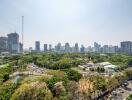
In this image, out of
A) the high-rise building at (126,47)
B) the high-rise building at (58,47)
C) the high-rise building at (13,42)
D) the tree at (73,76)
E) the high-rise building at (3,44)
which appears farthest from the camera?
the high-rise building at (58,47)

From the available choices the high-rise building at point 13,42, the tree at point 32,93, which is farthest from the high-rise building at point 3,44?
the tree at point 32,93

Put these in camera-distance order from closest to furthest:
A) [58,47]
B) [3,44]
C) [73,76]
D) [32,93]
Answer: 1. [32,93]
2. [73,76]
3. [3,44]
4. [58,47]

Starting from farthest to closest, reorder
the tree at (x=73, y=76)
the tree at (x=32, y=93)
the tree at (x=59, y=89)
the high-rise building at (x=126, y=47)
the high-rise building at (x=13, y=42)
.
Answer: the high-rise building at (x=13, y=42) → the high-rise building at (x=126, y=47) → the tree at (x=73, y=76) → the tree at (x=59, y=89) → the tree at (x=32, y=93)

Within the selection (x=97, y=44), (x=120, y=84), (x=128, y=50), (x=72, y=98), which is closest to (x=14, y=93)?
(x=72, y=98)

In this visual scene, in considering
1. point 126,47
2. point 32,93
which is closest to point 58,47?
point 126,47

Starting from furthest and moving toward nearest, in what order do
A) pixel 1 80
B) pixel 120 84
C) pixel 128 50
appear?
pixel 128 50 < pixel 120 84 < pixel 1 80

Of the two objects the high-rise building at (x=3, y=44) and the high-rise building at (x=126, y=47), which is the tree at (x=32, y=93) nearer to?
the high-rise building at (x=3, y=44)

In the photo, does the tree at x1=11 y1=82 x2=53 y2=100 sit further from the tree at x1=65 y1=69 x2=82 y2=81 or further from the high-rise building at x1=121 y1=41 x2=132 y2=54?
the high-rise building at x1=121 y1=41 x2=132 y2=54

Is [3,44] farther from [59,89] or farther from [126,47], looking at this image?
[59,89]

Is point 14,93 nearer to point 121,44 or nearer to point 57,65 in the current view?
point 57,65

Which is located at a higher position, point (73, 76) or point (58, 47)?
point (58, 47)

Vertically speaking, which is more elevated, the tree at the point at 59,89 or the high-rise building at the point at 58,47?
the high-rise building at the point at 58,47
